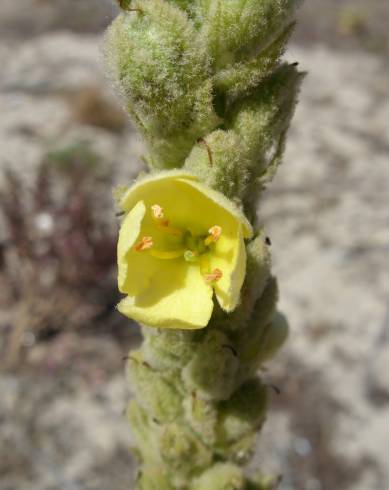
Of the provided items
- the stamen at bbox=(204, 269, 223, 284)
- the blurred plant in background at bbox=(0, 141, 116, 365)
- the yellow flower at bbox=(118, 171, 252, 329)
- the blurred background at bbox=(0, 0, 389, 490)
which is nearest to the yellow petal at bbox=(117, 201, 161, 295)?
the yellow flower at bbox=(118, 171, 252, 329)

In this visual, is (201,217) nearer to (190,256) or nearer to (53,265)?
(190,256)

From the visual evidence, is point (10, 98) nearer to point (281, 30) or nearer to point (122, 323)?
point (122, 323)

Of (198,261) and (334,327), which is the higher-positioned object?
(198,261)

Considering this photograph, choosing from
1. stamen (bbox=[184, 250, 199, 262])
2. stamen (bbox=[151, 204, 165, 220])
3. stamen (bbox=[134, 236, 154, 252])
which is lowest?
stamen (bbox=[184, 250, 199, 262])

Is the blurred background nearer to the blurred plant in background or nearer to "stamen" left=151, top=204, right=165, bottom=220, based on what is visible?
the blurred plant in background

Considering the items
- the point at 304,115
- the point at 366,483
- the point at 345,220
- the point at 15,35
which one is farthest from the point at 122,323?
the point at 15,35

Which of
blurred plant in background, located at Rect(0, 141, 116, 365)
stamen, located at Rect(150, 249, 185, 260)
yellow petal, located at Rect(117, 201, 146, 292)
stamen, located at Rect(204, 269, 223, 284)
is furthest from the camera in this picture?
blurred plant in background, located at Rect(0, 141, 116, 365)
